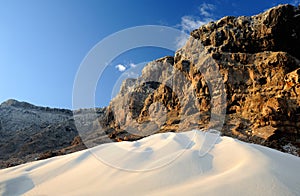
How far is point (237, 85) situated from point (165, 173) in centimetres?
1045

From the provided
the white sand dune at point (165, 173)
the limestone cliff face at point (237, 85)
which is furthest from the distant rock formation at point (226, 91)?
the white sand dune at point (165, 173)

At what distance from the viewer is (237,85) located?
44.4ft

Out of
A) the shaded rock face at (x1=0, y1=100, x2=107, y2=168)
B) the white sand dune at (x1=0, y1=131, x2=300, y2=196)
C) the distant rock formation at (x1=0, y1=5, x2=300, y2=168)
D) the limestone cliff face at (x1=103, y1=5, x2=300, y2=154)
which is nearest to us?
the white sand dune at (x1=0, y1=131, x2=300, y2=196)

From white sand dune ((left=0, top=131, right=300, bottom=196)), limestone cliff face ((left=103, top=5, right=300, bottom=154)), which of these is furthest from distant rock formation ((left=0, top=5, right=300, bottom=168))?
white sand dune ((left=0, top=131, right=300, bottom=196))

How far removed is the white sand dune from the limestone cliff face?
4.61 metres

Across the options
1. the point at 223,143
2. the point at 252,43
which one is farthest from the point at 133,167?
the point at 252,43

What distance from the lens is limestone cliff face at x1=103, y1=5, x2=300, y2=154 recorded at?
1007 cm

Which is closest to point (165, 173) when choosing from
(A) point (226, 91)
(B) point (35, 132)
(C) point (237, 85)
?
(A) point (226, 91)

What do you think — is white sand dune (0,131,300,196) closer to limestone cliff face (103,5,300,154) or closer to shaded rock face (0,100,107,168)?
limestone cliff face (103,5,300,154)

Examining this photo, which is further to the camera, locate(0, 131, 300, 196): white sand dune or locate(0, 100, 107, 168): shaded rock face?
locate(0, 100, 107, 168): shaded rock face

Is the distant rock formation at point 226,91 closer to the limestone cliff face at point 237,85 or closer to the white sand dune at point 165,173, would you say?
the limestone cliff face at point 237,85

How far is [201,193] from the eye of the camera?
334 centimetres

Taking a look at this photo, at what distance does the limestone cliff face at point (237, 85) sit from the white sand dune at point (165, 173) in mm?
4613

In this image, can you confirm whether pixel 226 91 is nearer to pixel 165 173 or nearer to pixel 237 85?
pixel 237 85
